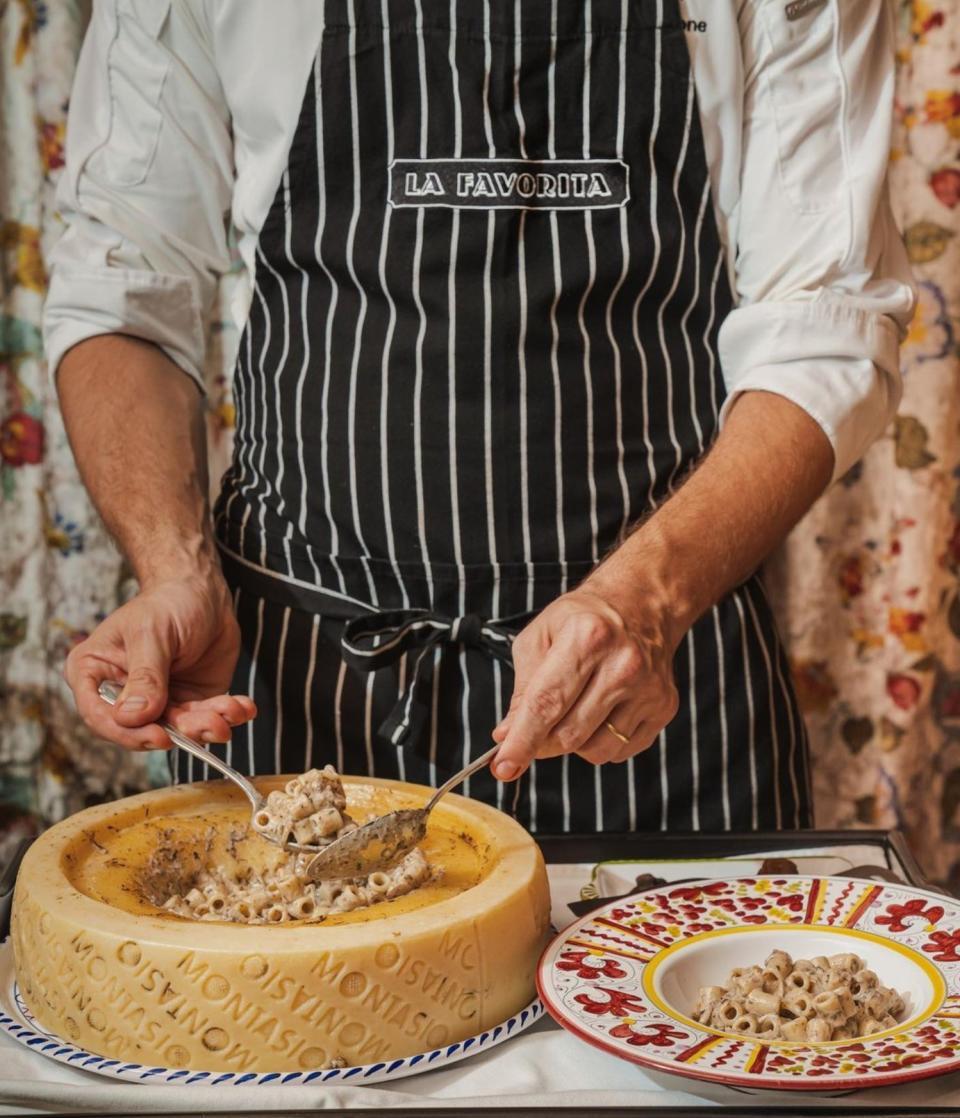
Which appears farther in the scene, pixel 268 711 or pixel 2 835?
pixel 2 835

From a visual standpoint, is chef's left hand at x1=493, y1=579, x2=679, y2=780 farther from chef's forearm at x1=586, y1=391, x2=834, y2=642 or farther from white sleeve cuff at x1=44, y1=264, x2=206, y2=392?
white sleeve cuff at x1=44, y1=264, x2=206, y2=392

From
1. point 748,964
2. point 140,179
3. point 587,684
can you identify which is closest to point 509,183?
point 140,179

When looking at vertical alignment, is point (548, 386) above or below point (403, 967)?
above

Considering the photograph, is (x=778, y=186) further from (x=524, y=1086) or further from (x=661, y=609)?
(x=524, y=1086)

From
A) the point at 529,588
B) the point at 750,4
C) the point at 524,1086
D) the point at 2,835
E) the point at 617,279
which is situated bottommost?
the point at 2,835

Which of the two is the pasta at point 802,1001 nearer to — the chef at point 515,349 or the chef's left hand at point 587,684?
the chef's left hand at point 587,684

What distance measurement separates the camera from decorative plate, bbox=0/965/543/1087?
2.85 feet

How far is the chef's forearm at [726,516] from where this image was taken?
4.13ft

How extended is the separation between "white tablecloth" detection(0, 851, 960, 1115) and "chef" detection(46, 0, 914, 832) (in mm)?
563

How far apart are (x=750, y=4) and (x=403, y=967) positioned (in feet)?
3.59

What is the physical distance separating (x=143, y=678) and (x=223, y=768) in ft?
0.41

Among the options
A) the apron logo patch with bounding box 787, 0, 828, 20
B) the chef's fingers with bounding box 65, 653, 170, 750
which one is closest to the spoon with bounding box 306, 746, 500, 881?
the chef's fingers with bounding box 65, 653, 170, 750

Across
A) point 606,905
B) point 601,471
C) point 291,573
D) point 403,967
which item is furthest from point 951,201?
point 403,967

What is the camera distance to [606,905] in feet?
3.47
